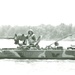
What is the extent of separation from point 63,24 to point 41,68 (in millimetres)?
19370

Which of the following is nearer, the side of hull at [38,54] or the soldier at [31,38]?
the side of hull at [38,54]

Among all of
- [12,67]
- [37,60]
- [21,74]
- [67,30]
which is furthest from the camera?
[67,30]

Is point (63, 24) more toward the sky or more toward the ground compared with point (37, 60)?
more toward the sky

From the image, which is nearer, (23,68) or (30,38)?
(23,68)

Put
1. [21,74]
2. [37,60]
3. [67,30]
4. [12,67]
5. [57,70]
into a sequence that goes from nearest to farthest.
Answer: [21,74]
[57,70]
[12,67]
[37,60]
[67,30]

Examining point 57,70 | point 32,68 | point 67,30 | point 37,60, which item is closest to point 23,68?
point 32,68

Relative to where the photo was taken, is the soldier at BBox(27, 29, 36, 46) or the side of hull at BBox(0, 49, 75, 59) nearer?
the side of hull at BBox(0, 49, 75, 59)

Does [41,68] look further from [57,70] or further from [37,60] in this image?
[37,60]

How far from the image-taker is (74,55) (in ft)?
59.4

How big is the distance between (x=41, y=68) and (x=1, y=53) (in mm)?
4434

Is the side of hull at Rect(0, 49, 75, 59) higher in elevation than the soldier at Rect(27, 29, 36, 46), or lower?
lower

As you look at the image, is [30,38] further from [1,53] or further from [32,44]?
[1,53]

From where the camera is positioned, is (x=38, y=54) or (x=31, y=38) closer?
(x=38, y=54)

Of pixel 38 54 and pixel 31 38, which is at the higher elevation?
pixel 31 38
